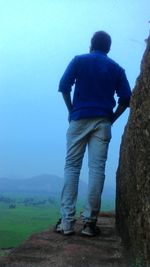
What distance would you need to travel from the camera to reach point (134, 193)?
567 cm

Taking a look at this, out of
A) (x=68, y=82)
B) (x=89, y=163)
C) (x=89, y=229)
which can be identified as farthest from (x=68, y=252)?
(x=68, y=82)

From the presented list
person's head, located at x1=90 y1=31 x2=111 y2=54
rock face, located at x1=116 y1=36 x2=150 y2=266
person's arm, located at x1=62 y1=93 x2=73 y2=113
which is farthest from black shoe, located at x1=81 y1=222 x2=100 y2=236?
person's head, located at x1=90 y1=31 x2=111 y2=54

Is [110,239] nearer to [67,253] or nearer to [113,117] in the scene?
[67,253]

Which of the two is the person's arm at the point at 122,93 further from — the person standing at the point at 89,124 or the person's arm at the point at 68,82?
the person's arm at the point at 68,82

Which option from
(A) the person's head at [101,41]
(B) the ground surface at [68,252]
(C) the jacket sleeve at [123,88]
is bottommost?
(B) the ground surface at [68,252]

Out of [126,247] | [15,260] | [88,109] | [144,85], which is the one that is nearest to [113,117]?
[88,109]

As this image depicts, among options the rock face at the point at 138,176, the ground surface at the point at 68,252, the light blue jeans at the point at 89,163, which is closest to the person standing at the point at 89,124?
the light blue jeans at the point at 89,163

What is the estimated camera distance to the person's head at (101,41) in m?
7.00

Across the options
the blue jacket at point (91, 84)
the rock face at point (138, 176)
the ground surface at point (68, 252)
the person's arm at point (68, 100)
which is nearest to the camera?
the rock face at point (138, 176)

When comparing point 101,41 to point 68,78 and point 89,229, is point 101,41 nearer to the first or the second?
point 68,78

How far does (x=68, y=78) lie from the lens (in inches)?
271

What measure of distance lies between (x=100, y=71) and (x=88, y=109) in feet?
1.70

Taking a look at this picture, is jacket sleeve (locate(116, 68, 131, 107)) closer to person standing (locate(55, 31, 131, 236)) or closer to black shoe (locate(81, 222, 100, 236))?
person standing (locate(55, 31, 131, 236))

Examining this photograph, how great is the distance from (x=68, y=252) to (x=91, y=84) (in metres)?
2.16
